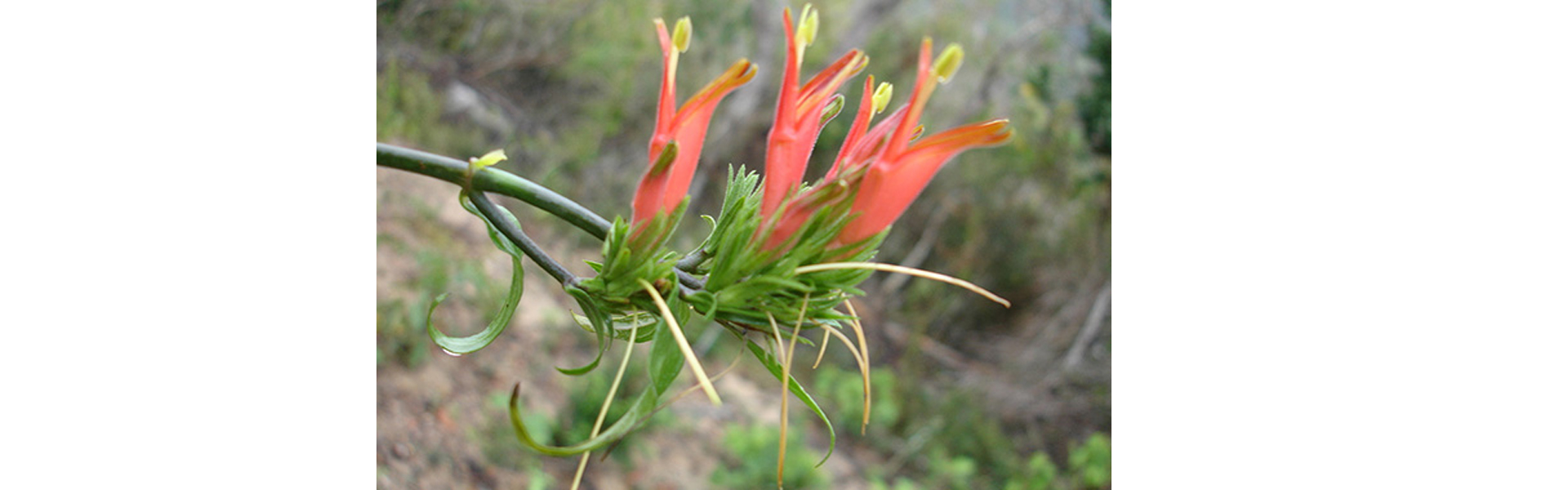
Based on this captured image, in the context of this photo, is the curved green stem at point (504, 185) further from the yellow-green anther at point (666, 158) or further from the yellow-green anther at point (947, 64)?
the yellow-green anther at point (947, 64)

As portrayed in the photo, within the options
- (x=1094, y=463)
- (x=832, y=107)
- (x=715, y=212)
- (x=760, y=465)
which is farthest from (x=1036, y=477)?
(x=832, y=107)

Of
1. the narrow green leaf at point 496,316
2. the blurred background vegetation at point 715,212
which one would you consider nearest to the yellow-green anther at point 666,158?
the narrow green leaf at point 496,316

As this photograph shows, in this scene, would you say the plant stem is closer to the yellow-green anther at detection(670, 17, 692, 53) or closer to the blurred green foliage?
the yellow-green anther at detection(670, 17, 692, 53)

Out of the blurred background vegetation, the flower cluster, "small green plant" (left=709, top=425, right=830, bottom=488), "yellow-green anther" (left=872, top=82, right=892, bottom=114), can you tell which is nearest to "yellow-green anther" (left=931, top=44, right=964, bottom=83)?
the flower cluster

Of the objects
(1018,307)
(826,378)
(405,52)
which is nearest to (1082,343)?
(1018,307)

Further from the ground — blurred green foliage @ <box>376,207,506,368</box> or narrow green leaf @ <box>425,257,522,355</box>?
narrow green leaf @ <box>425,257,522,355</box>

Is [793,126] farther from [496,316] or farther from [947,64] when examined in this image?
[496,316]

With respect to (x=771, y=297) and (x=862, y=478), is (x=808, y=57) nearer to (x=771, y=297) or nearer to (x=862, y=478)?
(x=862, y=478)
